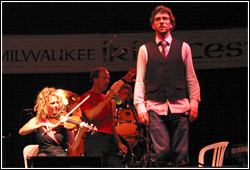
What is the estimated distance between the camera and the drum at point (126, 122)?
5.61 meters

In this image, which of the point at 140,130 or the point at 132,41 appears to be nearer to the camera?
the point at 132,41

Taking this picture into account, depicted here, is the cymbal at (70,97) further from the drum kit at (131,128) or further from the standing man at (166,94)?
the standing man at (166,94)

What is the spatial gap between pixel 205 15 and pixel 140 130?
A: 200 cm

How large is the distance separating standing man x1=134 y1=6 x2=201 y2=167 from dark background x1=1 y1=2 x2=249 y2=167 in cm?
138

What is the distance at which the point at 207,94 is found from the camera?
567 cm

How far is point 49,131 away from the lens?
4270 mm

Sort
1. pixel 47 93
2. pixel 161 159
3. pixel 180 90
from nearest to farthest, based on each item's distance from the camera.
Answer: pixel 161 159 → pixel 180 90 → pixel 47 93

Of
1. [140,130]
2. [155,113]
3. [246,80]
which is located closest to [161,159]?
[155,113]

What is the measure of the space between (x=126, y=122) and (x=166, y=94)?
Result: 6.31ft

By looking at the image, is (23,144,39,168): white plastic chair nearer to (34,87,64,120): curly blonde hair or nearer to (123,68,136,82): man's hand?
(34,87,64,120): curly blonde hair

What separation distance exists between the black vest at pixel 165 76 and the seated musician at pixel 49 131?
98 centimetres

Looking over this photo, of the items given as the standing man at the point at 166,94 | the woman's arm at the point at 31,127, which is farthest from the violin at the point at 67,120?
the standing man at the point at 166,94

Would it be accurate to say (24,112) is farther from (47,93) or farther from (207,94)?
A: (207,94)

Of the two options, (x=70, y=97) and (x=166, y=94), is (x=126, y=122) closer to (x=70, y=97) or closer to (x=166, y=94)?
(x=70, y=97)
